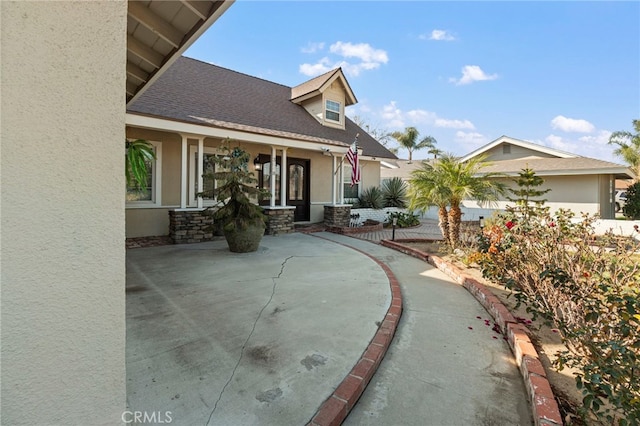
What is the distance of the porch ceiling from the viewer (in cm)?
331

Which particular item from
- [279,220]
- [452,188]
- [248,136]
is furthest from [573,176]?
[248,136]

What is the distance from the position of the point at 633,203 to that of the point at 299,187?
17742 millimetres

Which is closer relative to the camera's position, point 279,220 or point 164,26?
point 164,26

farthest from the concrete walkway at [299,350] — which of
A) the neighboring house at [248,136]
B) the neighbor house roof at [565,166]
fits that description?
the neighbor house roof at [565,166]

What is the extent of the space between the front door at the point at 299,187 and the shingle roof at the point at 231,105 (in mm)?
1325

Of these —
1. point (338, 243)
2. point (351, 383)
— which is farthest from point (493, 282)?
point (338, 243)

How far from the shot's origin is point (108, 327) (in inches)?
58.2

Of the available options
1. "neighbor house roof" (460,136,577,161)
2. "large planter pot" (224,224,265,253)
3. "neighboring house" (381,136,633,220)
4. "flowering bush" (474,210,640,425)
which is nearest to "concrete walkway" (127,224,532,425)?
"flowering bush" (474,210,640,425)

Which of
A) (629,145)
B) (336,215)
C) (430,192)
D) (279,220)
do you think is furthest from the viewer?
(629,145)

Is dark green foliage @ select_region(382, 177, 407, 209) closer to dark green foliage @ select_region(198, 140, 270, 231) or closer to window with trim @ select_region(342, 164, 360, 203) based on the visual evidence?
window with trim @ select_region(342, 164, 360, 203)

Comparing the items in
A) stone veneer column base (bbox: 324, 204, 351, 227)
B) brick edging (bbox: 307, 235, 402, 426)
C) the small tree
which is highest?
the small tree

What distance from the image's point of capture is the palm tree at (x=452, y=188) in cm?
745

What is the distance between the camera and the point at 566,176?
611 inches

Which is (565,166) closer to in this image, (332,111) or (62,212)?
(332,111)
